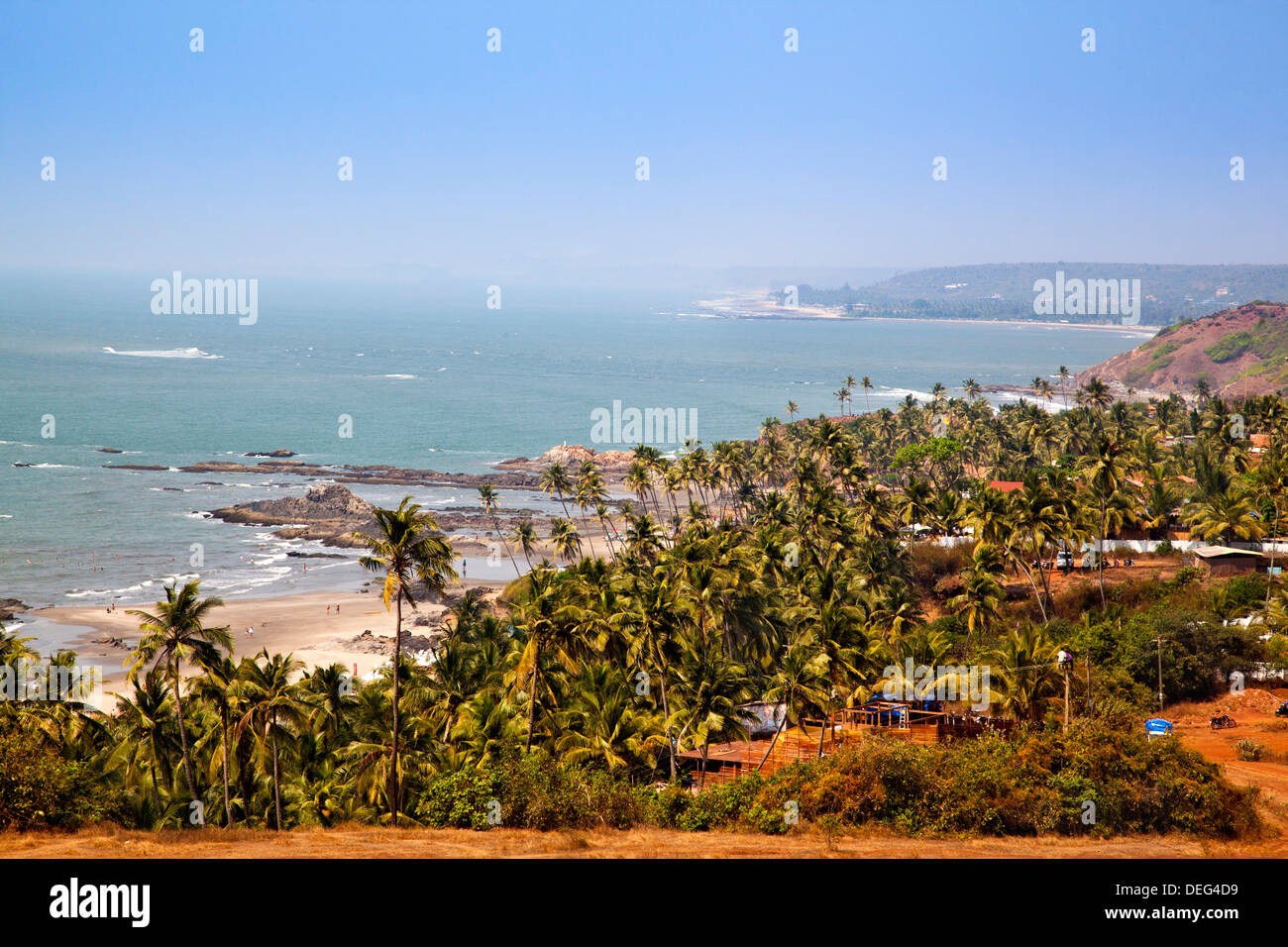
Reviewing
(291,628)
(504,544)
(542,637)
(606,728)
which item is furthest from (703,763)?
(504,544)

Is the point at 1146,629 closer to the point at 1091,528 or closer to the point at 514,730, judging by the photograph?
the point at 1091,528

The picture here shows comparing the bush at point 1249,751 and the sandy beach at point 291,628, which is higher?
the bush at point 1249,751

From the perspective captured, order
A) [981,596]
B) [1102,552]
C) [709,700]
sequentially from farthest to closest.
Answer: [1102,552] → [981,596] → [709,700]

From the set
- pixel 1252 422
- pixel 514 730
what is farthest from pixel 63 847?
pixel 1252 422

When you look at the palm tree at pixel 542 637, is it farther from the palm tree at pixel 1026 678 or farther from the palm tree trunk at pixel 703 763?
the palm tree at pixel 1026 678

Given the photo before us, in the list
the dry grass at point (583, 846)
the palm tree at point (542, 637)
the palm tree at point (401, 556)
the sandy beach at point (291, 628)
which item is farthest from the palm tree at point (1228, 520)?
the palm tree at point (401, 556)

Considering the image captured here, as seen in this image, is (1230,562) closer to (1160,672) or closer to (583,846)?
(1160,672)

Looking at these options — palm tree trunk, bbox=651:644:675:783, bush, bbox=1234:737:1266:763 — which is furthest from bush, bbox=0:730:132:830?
bush, bbox=1234:737:1266:763

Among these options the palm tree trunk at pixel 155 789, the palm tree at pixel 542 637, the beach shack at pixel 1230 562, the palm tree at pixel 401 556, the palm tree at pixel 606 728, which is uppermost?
the palm tree at pixel 401 556

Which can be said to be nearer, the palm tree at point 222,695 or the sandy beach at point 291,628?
the palm tree at point 222,695
